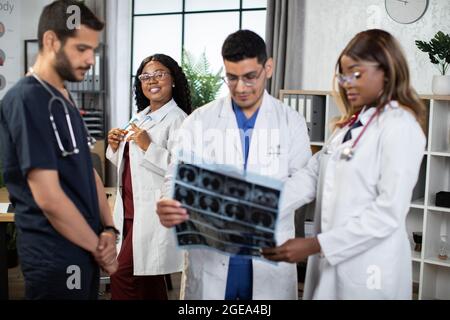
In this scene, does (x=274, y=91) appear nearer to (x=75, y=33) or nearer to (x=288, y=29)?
(x=288, y=29)

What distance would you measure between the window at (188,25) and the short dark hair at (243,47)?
2922 mm

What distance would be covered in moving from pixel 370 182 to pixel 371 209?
0.23ft

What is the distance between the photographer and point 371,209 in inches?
51.9

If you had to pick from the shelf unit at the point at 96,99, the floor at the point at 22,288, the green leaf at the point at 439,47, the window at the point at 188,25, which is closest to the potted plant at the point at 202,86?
the window at the point at 188,25

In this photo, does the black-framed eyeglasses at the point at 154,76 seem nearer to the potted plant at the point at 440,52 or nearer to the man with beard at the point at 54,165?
the man with beard at the point at 54,165

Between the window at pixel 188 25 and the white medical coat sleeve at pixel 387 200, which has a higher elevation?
the window at pixel 188 25

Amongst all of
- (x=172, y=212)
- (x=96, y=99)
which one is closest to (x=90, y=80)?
(x=96, y=99)

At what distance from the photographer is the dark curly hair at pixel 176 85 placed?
2.40 metres

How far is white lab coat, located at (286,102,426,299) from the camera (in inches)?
51.2

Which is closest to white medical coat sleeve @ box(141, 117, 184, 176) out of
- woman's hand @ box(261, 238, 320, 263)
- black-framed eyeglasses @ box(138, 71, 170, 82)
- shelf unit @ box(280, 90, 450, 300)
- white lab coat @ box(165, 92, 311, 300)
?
black-framed eyeglasses @ box(138, 71, 170, 82)

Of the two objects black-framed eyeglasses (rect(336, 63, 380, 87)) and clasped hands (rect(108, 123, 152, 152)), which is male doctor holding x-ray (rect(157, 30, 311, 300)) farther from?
clasped hands (rect(108, 123, 152, 152))

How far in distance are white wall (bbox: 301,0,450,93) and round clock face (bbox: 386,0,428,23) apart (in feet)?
0.11

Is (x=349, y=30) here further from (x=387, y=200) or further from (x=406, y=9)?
(x=387, y=200)
